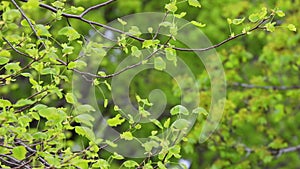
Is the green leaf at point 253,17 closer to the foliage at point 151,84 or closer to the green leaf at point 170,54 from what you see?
the foliage at point 151,84

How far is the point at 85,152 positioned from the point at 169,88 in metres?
7.25

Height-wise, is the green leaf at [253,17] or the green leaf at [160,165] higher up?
the green leaf at [253,17]

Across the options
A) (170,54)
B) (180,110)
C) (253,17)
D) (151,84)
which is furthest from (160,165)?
(151,84)

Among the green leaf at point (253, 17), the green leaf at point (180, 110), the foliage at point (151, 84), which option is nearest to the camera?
the foliage at point (151, 84)

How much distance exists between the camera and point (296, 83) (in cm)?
860

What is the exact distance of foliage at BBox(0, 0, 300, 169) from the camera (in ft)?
8.88

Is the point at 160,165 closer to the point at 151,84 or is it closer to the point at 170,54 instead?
the point at 170,54

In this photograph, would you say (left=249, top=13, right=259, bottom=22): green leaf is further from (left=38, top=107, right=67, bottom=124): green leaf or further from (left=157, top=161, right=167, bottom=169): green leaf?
(left=38, top=107, right=67, bottom=124): green leaf

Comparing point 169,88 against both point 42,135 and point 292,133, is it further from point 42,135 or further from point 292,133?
point 42,135

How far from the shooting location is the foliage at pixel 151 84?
2707 millimetres

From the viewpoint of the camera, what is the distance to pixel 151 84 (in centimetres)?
1007

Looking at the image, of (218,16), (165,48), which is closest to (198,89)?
(218,16)

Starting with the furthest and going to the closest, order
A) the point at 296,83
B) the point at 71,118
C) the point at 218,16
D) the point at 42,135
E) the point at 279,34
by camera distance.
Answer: the point at 218,16
the point at 296,83
the point at 279,34
the point at 71,118
the point at 42,135

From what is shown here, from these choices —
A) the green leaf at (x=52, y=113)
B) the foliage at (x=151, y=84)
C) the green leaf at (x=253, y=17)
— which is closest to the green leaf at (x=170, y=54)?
the foliage at (x=151, y=84)
